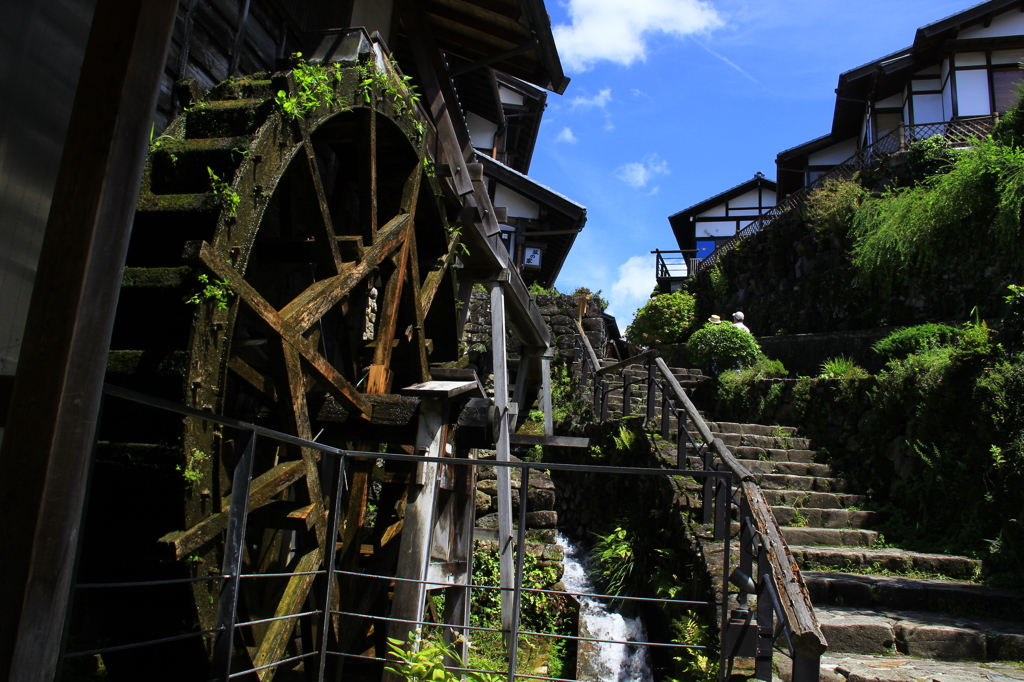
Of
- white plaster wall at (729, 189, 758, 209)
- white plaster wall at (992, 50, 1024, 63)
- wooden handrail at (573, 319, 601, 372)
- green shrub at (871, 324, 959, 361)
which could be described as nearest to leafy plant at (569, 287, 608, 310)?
wooden handrail at (573, 319, 601, 372)

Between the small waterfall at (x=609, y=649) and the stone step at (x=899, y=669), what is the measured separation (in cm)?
162

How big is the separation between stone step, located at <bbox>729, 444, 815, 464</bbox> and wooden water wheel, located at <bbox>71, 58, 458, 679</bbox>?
4.01m

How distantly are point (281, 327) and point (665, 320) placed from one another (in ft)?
58.0

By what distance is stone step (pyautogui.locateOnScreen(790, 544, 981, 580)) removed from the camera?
17.7 ft

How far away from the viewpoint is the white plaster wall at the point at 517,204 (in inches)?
701

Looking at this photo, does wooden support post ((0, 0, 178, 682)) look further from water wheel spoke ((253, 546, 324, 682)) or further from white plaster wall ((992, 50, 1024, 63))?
white plaster wall ((992, 50, 1024, 63))

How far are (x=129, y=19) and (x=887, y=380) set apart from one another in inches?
312

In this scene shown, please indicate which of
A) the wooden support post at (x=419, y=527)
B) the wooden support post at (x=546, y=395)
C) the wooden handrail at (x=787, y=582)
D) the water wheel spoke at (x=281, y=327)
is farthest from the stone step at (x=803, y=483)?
the water wheel spoke at (x=281, y=327)

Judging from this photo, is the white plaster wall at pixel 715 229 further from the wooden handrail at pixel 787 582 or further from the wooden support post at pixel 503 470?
the wooden handrail at pixel 787 582

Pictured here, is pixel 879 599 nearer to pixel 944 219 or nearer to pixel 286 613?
pixel 286 613

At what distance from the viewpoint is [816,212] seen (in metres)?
17.2

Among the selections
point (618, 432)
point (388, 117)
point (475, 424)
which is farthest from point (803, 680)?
point (618, 432)

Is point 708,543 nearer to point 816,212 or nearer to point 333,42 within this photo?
point 333,42

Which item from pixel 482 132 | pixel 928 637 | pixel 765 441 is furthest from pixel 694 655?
pixel 482 132
